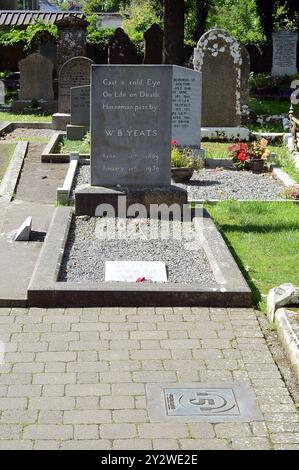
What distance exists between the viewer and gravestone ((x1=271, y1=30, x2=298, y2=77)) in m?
32.1

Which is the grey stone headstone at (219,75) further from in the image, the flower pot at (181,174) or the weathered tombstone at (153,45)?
the weathered tombstone at (153,45)

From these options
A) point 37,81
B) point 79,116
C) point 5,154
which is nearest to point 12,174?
point 5,154

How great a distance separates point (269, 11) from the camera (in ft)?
116

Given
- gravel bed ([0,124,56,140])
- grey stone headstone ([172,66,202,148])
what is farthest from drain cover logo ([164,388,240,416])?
gravel bed ([0,124,56,140])

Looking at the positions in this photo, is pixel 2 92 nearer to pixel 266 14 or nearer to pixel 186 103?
pixel 186 103

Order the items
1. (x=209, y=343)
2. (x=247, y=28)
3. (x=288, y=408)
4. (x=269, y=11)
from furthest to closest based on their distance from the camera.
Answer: (x=247, y=28) < (x=269, y=11) < (x=209, y=343) < (x=288, y=408)

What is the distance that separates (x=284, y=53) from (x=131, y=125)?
2451cm

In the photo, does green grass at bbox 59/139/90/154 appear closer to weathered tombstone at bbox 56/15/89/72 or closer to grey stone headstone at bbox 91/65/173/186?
grey stone headstone at bbox 91/65/173/186

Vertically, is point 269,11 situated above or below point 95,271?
above
